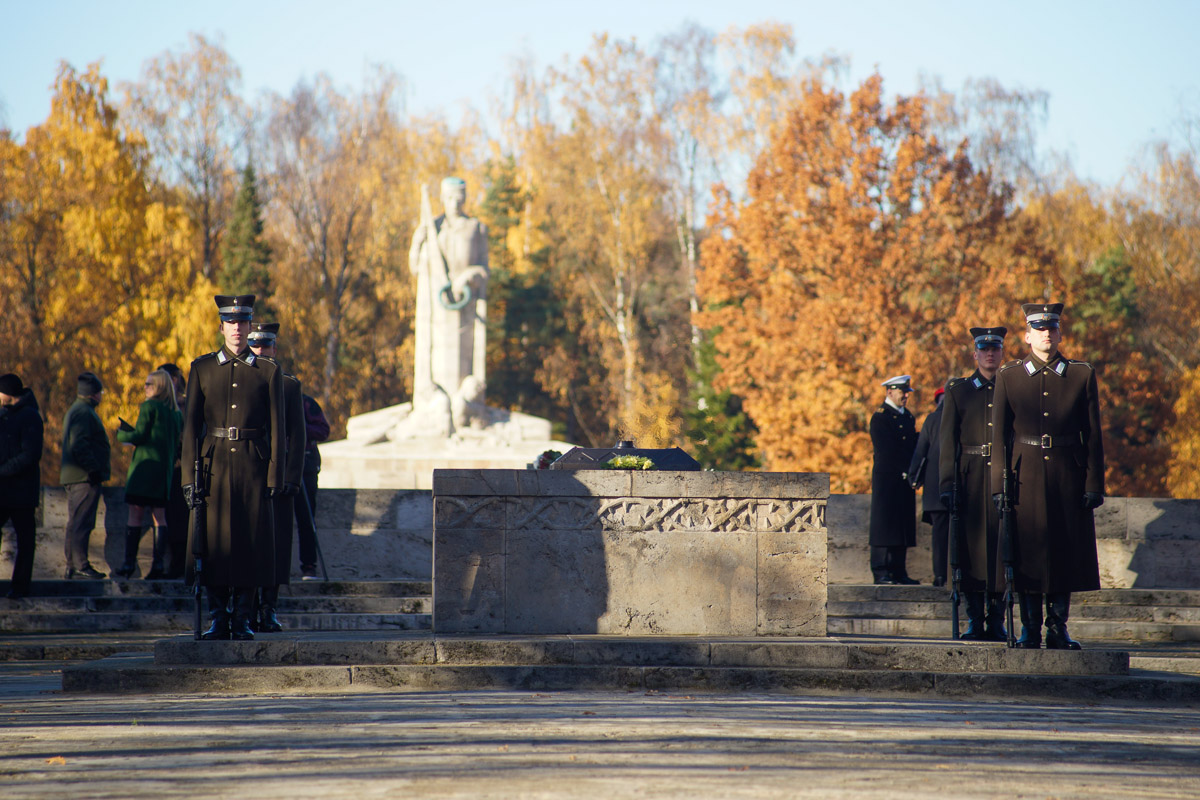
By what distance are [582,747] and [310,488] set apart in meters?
6.92

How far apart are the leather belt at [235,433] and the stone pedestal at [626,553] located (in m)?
1.21

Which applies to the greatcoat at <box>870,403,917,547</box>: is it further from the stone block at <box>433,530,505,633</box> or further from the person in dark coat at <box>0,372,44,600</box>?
the person in dark coat at <box>0,372,44,600</box>

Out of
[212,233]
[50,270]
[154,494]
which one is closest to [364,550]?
[154,494]

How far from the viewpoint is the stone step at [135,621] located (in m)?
10.5

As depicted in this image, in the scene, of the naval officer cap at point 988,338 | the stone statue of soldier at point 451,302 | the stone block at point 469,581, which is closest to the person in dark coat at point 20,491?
the stone block at point 469,581

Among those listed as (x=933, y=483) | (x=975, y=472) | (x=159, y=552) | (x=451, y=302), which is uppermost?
(x=451, y=302)

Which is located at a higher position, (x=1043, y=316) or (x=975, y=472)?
(x=1043, y=316)

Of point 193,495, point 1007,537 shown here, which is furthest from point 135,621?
point 1007,537

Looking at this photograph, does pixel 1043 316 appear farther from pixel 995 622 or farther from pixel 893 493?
pixel 893 493

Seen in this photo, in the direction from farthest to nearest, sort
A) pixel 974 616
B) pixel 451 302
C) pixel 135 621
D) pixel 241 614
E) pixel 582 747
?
pixel 451 302 < pixel 135 621 < pixel 974 616 < pixel 241 614 < pixel 582 747

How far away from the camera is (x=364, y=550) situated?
13414mm

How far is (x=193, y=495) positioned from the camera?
792 centimetres

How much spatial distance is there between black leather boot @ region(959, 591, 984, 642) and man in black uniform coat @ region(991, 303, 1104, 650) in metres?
0.74

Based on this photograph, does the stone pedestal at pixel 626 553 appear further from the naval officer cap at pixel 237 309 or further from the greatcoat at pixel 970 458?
the naval officer cap at pixel 237 309
